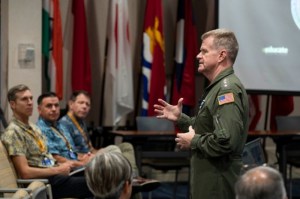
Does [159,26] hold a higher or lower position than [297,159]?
higher

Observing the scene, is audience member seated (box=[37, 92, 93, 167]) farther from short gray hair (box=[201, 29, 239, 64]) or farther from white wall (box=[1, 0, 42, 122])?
short gray hair (box=[201, 29, 239, 64])

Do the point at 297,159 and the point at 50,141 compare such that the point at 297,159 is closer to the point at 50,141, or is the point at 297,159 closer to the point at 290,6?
the point at 290,6

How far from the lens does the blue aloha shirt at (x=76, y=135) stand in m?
6.16

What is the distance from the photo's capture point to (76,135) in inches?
245

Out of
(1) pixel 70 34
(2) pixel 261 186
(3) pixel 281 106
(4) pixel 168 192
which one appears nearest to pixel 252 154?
(2) pixel 261 186

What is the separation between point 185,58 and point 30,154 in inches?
137

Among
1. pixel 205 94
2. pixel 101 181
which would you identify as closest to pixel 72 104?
pixel 205 94

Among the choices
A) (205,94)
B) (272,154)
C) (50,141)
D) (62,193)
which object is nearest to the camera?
(205,94)

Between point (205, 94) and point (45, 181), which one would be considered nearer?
point (205, 94)

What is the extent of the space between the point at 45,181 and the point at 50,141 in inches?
38.5

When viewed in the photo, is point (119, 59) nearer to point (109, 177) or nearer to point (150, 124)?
point (150, 124)

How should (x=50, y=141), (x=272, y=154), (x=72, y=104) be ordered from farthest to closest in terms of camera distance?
(x=272, y=154) < (x=72, y=104) < (x=50, y=141)

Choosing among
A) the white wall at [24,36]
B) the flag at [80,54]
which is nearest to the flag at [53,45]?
the white wall at [24,36]

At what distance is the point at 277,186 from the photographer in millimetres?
2205
